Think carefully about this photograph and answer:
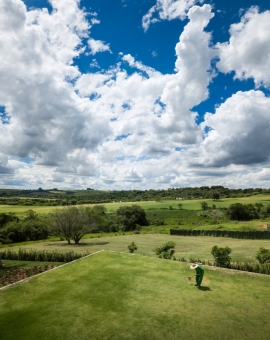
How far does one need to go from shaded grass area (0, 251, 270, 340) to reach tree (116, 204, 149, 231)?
249ft

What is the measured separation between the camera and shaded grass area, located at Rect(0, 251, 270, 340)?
33.4ft

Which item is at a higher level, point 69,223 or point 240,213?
point 69,223

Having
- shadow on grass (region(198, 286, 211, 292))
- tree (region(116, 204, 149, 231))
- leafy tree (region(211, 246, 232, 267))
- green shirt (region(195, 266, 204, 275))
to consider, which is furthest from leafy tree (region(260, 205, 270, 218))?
green shirt (region(195, 266, 204, 275))

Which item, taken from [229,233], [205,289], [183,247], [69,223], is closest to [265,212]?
[229,233]

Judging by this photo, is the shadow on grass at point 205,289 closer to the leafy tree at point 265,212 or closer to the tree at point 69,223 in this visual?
the tree at point 69,223

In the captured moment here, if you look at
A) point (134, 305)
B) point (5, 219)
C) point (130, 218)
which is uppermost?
point (134, 305)

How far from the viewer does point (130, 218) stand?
305ft

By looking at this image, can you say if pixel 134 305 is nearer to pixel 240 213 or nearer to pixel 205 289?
pixel 205 289

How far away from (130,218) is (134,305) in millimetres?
81435

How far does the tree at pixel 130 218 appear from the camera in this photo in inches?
3629

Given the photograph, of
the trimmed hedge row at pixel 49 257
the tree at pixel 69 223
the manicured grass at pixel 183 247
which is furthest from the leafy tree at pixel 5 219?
the trimmed hedge row at pixel 49 257

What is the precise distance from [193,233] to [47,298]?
185ft

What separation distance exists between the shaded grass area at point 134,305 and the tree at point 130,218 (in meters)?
75.8

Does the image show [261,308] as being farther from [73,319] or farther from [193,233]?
[193,233]
